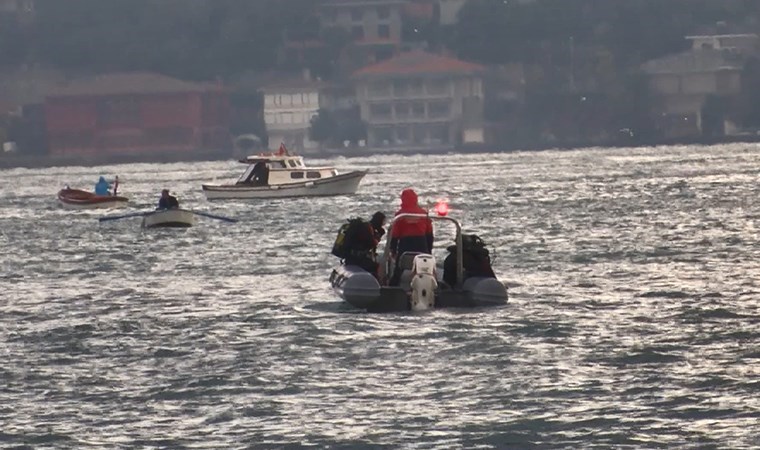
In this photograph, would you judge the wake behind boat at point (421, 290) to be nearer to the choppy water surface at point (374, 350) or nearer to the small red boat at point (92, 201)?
the choppy water surface at point (374, 350)

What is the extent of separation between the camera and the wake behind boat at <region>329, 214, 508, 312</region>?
39156 millimetres

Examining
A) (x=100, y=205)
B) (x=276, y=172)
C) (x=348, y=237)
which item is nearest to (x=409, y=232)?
(x=348, y=237)

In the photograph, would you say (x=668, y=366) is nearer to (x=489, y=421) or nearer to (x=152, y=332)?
(x=489, y=421)

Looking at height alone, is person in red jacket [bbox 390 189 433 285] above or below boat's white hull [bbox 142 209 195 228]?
above

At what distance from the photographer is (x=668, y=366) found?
3328cm

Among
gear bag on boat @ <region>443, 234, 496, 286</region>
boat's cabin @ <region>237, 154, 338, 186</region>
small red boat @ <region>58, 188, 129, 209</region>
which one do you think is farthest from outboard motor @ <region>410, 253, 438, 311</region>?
boat's cabin @ <region>237, 154, 338, 186</region>

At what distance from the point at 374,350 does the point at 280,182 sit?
6339 centimetres

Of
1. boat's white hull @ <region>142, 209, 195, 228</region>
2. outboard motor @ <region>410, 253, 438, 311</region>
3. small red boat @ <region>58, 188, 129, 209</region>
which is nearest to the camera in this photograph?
outboard motor @ <region>410, 253, 438, 311</region>

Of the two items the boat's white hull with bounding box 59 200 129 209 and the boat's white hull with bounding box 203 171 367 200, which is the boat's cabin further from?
the boat's white hull with bounding box 59 200 129 209

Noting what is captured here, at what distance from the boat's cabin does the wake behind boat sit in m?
57.7

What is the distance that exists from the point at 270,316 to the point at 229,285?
7836mm

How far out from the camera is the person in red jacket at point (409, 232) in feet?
131

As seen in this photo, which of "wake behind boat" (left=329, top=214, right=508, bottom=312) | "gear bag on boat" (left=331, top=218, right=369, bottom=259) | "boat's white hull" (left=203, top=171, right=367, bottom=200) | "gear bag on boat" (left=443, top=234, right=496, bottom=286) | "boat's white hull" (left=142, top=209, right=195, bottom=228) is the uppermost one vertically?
"gear bag on boat" (left=331, top=218, right=369, bottom=259)

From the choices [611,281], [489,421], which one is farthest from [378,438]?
[611,281]
